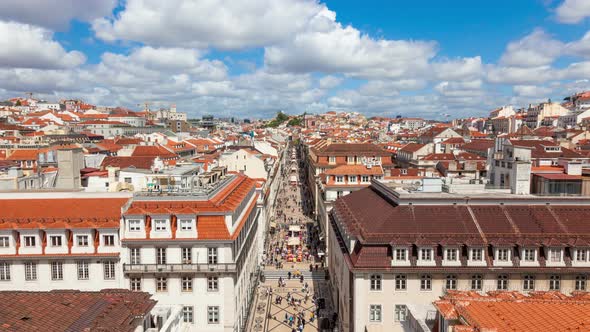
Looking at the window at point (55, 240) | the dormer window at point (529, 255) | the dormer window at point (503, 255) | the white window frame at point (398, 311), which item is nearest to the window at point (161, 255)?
the window at point (55, 240)

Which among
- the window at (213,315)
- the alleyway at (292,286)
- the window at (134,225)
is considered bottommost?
the alleyway at (292,286)

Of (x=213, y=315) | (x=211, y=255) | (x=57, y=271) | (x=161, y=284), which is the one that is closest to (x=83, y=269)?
(x=57, y=271)

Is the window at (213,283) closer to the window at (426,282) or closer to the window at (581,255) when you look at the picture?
the window at (426,282)

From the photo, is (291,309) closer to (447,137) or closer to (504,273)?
(504,273)

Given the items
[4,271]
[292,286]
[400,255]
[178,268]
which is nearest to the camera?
[178,268]

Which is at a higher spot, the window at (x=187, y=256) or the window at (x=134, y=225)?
the window at (x=134, y=225)

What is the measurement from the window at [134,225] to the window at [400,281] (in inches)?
858

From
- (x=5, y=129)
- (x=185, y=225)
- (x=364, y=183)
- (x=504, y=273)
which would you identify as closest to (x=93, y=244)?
(x=185, y=225)

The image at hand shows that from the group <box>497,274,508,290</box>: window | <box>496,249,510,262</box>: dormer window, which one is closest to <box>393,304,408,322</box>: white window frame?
<box>497,274,508,290</box>: window

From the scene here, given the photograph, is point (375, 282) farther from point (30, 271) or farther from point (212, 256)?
point (30, 271)

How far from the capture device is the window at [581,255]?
127 feet

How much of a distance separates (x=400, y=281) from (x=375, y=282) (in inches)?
81.2

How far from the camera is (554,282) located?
39.2m

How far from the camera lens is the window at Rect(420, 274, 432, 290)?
39188 mm
